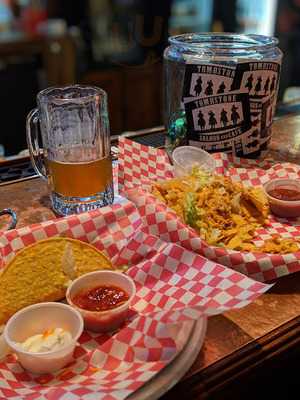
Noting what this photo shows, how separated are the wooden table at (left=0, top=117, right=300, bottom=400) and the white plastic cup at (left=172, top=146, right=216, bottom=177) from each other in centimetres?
Result: 62

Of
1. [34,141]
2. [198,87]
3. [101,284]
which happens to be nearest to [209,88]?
[198,87]

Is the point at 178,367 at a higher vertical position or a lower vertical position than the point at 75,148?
lower

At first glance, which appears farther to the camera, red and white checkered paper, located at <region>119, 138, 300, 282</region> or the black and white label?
the black and white label

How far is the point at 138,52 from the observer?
15.1 ft

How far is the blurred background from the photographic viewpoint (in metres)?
3.98

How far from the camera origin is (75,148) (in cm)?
153

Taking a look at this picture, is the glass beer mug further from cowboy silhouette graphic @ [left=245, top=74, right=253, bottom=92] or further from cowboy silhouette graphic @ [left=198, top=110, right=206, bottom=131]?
cowboy silhouette graphic @ [left=245, top=74, right=253, bottom=92]

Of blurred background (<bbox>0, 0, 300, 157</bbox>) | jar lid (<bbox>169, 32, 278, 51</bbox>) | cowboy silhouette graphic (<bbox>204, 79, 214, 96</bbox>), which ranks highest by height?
jar lid (<bbox>169, 32, 278, 51</bbox>)

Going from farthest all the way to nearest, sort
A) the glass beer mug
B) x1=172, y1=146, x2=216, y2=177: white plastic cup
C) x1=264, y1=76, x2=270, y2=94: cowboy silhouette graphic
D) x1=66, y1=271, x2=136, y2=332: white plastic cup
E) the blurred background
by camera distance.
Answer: the blurred background
x1=264, y1=76, x2=270, y2=94: cowboy silhouette graphic
x1=172, y1=146, x2=216, y2=177: white plastic cup
the glass beer mug
x1=66, y1=271, x2=136, y2=332: white plastic cup

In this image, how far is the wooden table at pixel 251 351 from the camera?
947 mm

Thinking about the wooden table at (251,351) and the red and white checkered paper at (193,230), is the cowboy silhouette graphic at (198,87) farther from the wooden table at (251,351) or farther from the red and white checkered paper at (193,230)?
the wooden table at (251,351)

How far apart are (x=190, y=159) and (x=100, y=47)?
3009 mm

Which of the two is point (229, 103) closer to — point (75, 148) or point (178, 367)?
point (75, 148)

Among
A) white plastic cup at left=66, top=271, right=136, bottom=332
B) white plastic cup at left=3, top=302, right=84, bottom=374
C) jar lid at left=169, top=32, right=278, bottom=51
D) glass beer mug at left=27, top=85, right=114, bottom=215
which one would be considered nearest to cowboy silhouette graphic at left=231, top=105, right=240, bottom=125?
jar lid at left=169, top=32, right=278, bottom=51
